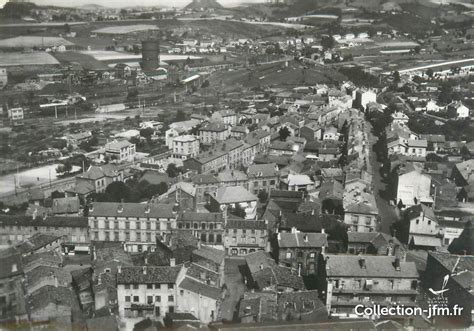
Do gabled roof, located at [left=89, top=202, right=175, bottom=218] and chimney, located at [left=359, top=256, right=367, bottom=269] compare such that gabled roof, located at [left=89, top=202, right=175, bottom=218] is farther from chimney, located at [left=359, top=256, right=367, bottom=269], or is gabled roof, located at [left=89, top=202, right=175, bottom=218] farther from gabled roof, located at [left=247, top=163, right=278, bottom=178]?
chimney, located at [left=359, top=256, right=367, bottom=269]

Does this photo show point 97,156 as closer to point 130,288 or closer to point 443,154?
point 130,288

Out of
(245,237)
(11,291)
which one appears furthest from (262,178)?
(11,291)

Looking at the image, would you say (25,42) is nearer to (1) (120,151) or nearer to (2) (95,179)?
(1) (120,151)

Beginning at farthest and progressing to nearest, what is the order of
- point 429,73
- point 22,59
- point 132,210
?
point 429,73 < point 22,59 < point 132,210

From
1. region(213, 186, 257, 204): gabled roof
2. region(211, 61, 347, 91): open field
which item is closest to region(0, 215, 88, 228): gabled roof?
region(213, 186, 257, 204): gabled roof

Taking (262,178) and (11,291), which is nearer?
(11,291)

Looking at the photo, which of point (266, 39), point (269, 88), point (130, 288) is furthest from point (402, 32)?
point (130, 288)

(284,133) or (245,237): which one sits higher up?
(284,133)

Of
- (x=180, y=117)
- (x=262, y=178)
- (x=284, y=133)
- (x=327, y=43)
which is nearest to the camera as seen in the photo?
(x=262, y=178)
